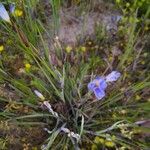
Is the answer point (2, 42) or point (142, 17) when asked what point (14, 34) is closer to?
point (2, 42)

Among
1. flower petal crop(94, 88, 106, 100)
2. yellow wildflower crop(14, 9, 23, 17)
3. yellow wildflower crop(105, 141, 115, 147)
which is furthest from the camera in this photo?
yellow wildflower crop(14, 9, 23, 17)

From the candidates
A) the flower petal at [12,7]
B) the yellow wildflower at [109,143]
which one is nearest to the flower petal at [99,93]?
the yellow wildflower at [109,143]

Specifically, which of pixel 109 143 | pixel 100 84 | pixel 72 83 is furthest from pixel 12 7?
pixel 109 143

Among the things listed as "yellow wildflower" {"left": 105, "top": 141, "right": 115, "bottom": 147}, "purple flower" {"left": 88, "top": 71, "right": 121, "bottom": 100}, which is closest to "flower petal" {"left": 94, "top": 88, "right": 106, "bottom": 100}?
"purple flower" {"left": 88, "top": 71, "right": 121, "bottom": 100}

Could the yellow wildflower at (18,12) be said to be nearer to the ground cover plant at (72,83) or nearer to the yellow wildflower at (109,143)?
the ground cover plant at (72,83)

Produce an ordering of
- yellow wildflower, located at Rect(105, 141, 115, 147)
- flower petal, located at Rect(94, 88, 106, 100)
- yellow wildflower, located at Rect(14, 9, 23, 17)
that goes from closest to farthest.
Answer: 1. flower petal, located at Rect(94, 88, 106, 100)
2. yellow wildflower, located at Rect(105, 141, 115, 147)
3. yellow wildflower, located at Rect(14, 9, 23, 17)

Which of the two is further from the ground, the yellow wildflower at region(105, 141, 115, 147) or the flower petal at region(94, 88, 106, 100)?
the flower petal at region(94, 88, 106, 100)

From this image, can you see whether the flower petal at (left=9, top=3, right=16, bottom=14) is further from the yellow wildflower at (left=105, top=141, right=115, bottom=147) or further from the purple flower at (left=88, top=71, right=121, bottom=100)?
the yellow wildflower at (left=105, top=141, right=115, bottom=147)

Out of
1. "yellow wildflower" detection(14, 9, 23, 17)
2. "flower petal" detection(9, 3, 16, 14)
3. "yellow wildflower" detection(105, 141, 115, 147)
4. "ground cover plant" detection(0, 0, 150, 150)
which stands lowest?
"yellow wildflower" detection(105, 141, 115, 147)

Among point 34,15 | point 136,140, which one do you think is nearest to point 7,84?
point 34,15
